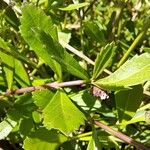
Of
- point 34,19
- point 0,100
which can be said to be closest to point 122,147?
point 0,100

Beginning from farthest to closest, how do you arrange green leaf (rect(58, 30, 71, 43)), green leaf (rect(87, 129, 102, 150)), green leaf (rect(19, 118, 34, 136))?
green leaf (rect(58, 30, 71, 43)) → green leaf (rect(19, 118, 34, 136)) → green leaf (rect(87, 129, 102, 150))

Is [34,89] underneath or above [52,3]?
underneath

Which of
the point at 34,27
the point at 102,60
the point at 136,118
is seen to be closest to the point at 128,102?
the point at 136,118

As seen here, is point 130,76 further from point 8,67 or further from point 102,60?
point 8,67

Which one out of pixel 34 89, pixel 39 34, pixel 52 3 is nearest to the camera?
pixel 39 34

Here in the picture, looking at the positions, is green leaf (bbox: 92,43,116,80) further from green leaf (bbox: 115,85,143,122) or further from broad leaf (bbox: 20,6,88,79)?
green leaf (bbox: 115,85,143,122)

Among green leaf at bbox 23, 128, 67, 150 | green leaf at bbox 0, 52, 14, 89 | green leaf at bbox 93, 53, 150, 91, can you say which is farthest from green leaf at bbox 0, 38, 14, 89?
green leaf at bbox 93, 53, 150, 91

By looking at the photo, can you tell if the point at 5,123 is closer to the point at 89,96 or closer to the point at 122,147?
the point at 89,96
